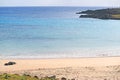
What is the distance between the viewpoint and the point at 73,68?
19.9m

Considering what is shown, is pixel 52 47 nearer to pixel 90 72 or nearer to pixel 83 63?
pixel 83 63

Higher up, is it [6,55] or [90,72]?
[6,55]

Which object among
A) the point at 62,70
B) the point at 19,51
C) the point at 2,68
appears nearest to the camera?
the point at 62,70

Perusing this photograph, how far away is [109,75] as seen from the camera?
57.6ft

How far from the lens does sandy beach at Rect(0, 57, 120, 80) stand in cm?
1754

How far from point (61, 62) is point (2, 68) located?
4.27 m

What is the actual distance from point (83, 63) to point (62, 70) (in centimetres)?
355

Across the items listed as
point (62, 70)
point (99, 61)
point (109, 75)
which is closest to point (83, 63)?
point (99, 61)

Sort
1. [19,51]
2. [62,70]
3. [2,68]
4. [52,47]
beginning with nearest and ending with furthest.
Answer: [62,70] < [2,68] < [19,51] < [52,47]

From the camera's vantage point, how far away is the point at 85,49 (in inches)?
1215

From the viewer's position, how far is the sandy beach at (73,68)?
691 inches

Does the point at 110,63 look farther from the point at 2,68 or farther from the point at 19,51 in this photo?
the point at 19,51

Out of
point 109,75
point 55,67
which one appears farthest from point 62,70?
point 109,75

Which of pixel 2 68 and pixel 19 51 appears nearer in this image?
pixel 2 68
